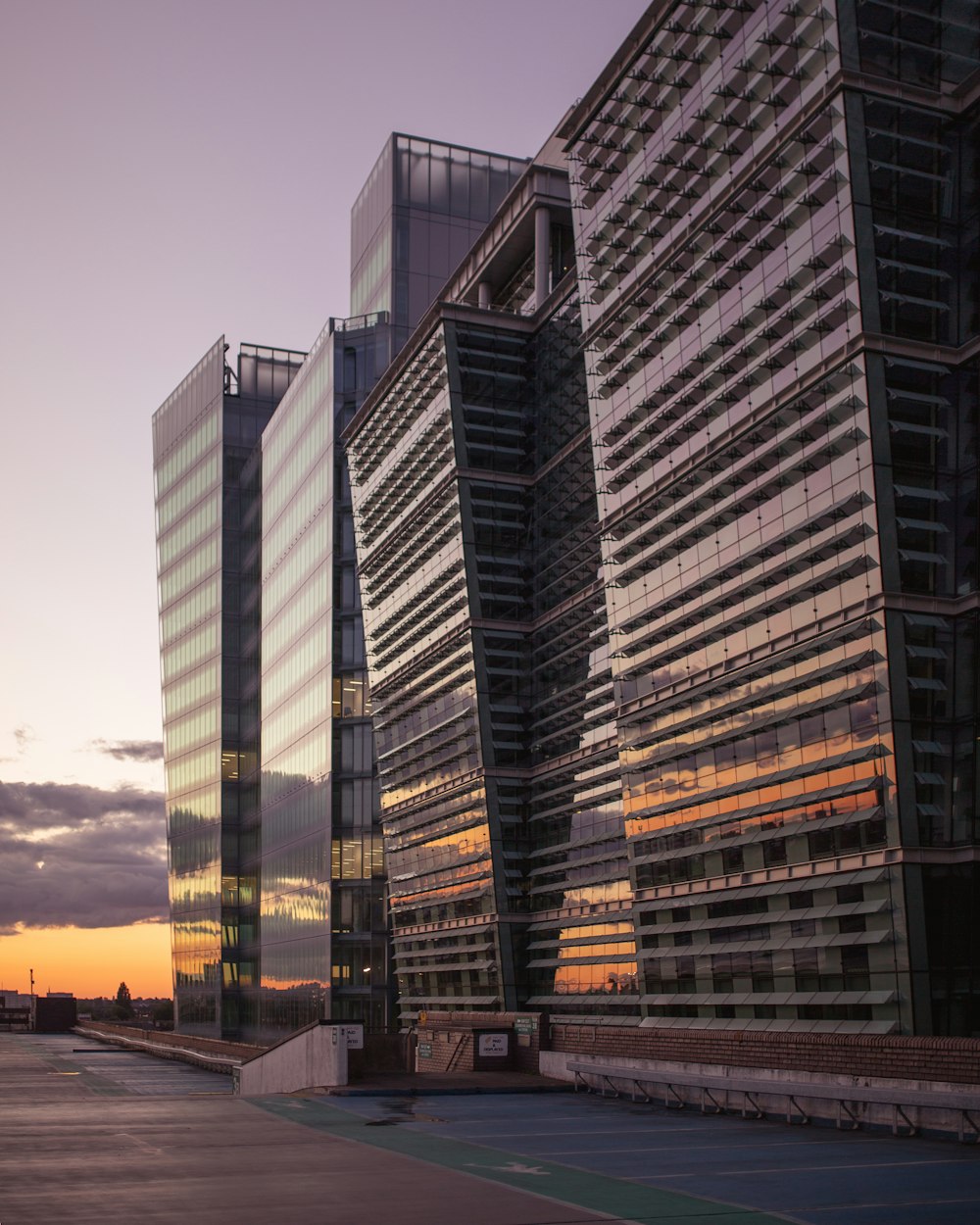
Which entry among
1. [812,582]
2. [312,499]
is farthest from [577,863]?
[312,499]

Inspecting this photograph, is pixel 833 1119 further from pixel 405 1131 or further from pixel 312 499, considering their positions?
pixel 312 499

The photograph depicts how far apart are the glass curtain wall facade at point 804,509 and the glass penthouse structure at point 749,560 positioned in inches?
3.8

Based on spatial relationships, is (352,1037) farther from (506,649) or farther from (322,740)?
(322,740)

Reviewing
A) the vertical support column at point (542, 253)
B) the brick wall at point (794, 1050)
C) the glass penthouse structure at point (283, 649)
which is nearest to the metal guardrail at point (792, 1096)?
the brick wall at point (794, 1050)

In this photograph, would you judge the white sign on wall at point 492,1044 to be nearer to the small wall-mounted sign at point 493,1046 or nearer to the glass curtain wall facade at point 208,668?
the small wall-mounted sign at point 493,1046

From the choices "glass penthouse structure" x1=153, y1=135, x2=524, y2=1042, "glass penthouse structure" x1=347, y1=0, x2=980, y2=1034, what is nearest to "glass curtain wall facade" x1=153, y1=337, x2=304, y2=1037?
"glass penthouse structure" x1=153, y1=135, x2=524, y2=1042

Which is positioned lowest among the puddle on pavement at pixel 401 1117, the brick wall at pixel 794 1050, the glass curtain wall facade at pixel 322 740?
the puddle on pavement at pixel 401 1117

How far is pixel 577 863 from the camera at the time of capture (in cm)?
5706

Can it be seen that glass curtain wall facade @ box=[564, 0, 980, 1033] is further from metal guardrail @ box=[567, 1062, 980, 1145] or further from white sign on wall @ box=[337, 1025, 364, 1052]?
white sign on wall @ box=[337, 1025, 364, 1052]

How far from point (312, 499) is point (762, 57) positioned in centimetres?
5804

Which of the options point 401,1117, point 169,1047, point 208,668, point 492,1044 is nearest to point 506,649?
point 492,1044

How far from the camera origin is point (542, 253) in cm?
6475

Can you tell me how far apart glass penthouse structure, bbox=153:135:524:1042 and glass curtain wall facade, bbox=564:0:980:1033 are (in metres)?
43.7

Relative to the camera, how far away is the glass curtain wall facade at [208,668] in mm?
115312
